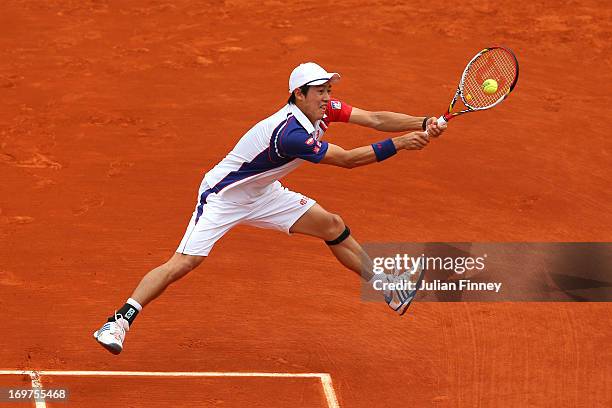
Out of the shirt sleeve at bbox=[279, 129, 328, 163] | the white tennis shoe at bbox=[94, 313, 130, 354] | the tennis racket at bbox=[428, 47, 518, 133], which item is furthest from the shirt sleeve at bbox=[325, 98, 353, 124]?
the white tennis shoe at bbox=[94, 313, 130, 354]

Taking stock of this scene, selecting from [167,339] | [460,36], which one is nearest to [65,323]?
[167,339]

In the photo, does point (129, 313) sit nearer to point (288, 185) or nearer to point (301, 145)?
point (301, 145)

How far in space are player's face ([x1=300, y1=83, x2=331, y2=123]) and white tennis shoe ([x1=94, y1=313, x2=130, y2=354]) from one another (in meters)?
2.22

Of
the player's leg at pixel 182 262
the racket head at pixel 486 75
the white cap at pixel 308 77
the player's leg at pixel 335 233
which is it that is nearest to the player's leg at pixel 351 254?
the player's leg at pixel 335 233

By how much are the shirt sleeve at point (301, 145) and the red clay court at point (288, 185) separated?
6.14ft

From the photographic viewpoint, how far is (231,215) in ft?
29.3

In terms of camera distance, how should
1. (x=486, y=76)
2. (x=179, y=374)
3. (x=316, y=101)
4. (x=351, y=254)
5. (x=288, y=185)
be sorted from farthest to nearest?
(x=288, y=185) < (x=486, y=76) < (x=351, y=254) < (x=179, y=374) < (x=316, y=101)

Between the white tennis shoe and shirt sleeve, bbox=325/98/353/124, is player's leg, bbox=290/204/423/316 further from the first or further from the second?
the white tennis shoe

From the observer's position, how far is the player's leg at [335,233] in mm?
9180

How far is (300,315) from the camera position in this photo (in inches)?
388

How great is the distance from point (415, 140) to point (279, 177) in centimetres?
120

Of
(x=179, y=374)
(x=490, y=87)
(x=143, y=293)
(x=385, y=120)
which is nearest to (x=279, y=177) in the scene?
(x=385, y=120)

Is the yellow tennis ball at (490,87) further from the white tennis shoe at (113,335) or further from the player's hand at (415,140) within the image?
the white tennis shoe at (113,335)

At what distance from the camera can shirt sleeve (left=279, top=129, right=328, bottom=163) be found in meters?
8.41
